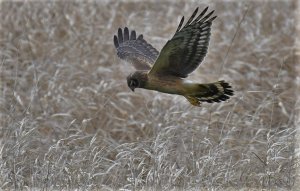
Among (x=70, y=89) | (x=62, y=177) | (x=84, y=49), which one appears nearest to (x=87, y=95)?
(x=70, y=89)

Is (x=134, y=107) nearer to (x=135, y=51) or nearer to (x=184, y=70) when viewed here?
(x=135, y=51)

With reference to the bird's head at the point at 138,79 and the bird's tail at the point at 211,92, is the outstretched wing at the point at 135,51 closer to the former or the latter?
the bird's head at the point at 138,79

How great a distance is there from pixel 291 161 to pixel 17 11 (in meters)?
3.90

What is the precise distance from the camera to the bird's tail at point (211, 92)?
441cm

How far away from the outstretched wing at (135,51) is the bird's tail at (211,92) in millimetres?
659

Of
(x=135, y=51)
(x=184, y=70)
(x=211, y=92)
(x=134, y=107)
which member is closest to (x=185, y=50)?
(x=184, y=70)

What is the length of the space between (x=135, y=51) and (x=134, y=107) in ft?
4.61

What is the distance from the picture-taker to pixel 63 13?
25.1ft

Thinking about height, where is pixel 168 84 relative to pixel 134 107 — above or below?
above

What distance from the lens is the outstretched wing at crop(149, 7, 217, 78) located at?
4.37 metres

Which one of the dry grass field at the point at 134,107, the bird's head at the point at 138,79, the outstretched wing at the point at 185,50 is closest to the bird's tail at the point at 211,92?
the outstretched wing at the point at 185,50

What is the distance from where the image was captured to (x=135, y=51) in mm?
5285

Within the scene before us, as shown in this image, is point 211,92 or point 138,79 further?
point 138,79

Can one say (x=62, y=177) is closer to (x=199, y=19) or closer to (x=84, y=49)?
(x=199, y=19)
